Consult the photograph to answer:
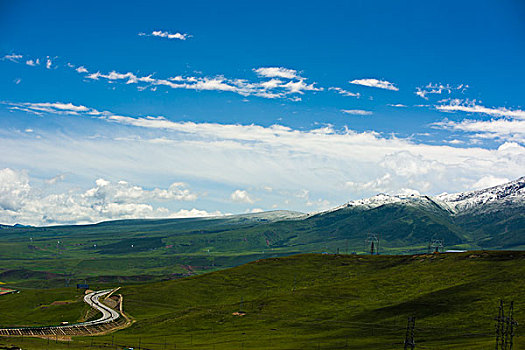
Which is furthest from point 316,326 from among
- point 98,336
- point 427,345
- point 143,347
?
point 98,336

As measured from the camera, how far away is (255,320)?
18825 cm

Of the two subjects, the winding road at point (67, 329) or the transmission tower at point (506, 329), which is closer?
the transmission tower at point (506, 329)

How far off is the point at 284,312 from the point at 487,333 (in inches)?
3055

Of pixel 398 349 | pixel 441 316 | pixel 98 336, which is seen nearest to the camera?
pixel 398 349

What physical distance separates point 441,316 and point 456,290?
1190 inches

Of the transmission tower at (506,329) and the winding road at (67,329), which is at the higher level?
the transmission tower at (506,329)

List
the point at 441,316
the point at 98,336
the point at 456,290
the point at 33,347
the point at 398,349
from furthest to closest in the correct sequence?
1. the point at 456,290
2. the point at 98,336
3. the point at 441,316
4. the point at 33,347
5. the point at 398,349

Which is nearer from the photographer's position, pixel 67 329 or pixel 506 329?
pixel 506 329

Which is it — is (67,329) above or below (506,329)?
below

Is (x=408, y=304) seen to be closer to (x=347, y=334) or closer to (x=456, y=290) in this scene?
(x=456, y=290)

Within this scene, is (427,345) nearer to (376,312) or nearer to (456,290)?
(376,312)

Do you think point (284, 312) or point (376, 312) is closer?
point (376, 312)

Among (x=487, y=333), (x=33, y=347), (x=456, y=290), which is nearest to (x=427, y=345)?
(x=487, y=333)

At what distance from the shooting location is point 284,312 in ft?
645
